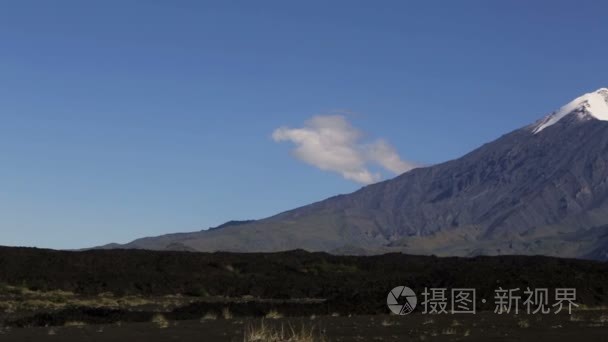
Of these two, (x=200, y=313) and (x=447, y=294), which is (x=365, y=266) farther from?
(x=200, y=313)

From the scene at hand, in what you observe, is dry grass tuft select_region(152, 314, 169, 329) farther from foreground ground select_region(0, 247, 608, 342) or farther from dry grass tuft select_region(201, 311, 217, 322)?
dry grass tuft select_region(201, 311, 217, 322)

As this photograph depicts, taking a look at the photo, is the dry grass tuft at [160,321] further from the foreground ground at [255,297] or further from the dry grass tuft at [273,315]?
the dry grass tuft at [273,315]

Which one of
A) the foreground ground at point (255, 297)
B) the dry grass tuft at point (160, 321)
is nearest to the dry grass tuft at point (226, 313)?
the foreground ground at point (255, 297)

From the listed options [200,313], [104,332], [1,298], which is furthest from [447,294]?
[1,298]

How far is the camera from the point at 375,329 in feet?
94.7

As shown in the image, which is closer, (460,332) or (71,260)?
(460,332)

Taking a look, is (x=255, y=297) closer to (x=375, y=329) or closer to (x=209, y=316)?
(x=209, y=316)

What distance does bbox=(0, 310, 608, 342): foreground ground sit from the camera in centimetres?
2534

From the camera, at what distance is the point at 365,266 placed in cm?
8450

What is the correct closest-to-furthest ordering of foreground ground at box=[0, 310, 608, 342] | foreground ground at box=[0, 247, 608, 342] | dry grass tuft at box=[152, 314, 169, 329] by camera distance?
foreground ground at box=[0, 310, 608, 342]
foreground ground at box=[0, 247, 608, 342]
dry grass tuft at box=[152, 314, 169, 329]

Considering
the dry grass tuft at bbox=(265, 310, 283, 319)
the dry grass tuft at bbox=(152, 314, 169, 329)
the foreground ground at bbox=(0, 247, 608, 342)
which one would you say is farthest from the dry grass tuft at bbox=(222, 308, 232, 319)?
the dry grass tuft at bbox=(152, 314, 169, 329)

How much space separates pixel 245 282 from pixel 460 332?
139 ft

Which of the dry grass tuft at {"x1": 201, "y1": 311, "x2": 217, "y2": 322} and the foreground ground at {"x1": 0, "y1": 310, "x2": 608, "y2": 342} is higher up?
the dry grass tuft at {"x1": 201, "y1": 311, "x2": 217, "y2": 322}

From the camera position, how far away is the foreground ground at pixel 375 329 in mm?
25336
